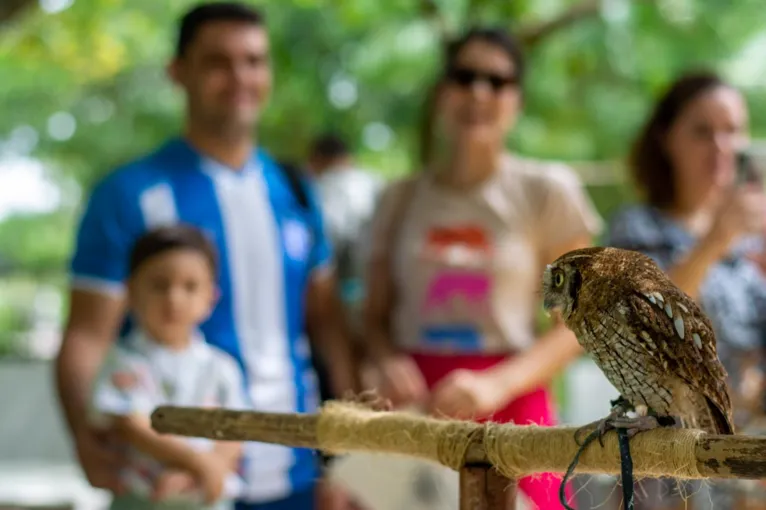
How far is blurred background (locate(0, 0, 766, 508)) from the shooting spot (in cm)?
493

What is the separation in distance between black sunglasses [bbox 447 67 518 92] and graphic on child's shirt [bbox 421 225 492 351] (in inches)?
12.8

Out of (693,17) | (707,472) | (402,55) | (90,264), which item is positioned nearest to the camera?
(707,472)

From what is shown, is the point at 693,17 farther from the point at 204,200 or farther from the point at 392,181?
the point at 204,200

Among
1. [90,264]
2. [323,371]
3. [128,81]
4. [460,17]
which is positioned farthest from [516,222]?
[128,81]

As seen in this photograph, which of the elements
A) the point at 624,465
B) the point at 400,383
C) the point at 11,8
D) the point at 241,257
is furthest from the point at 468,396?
the point at 11,8

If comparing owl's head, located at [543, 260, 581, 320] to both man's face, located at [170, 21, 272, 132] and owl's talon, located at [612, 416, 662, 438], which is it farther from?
man's face, located at [170, 21, 272, 132]

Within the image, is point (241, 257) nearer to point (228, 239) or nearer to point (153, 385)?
point (228, 239)

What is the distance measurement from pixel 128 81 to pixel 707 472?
27.5 ft

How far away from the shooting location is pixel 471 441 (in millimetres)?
1160

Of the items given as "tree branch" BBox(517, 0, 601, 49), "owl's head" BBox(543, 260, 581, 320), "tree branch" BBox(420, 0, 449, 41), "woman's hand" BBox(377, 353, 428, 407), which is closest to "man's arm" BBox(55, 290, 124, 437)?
"woman's hand" BBox(377, 353, 428, 407)

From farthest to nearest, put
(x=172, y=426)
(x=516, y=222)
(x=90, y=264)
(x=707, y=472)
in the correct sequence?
1. (x=516, y=222)
2. (x=90, y=264)
3. (x=172, y=426)
4. (x=707, y=472)

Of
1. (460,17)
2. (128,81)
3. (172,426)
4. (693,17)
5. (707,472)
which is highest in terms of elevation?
(128,81)

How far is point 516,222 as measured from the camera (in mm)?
2199

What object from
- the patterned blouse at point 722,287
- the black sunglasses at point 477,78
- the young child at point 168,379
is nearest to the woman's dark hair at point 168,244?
the young child at point 168,379
